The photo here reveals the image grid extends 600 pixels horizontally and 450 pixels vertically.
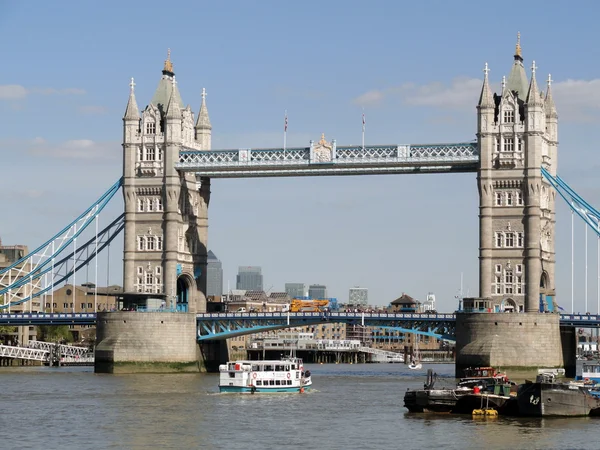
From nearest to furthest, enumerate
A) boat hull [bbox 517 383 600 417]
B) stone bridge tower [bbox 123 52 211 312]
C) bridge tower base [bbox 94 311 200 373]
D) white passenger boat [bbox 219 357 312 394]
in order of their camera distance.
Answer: boat hull [bbox 517 383 600 417] → white passenger boat [bbox 219 357 312 394] → bridge tower base [bbox 94 311 200 373] → stone bridge tower [bbox 123 52 211 312]

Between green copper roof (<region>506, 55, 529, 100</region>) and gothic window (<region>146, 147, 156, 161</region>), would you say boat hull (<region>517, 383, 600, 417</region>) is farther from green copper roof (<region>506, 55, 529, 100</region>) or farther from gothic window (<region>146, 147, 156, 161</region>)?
gothic window (<region>146, 147, 156, 161</region>)

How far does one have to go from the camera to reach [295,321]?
5689 inches

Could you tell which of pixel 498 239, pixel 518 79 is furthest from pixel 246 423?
pixel 518 79

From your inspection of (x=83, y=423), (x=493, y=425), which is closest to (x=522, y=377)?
(x=493, y=425)

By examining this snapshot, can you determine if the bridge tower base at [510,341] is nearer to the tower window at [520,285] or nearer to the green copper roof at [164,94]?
the tower window at [520,285]

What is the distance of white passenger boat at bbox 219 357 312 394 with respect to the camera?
108 m

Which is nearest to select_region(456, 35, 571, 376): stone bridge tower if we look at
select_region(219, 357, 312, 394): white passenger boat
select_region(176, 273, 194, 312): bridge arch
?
select_region(219, 357, 312, 394): white passenger boat

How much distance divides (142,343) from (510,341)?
34.4 m

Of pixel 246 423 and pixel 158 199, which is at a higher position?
pixel 158 199

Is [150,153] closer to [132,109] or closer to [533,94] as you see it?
[132,109]

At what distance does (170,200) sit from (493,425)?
68186 mm

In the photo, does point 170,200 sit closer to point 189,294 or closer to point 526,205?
point 189,294

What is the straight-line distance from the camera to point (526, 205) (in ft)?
449

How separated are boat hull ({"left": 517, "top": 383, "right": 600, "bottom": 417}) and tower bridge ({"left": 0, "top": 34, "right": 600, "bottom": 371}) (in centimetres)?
4112
